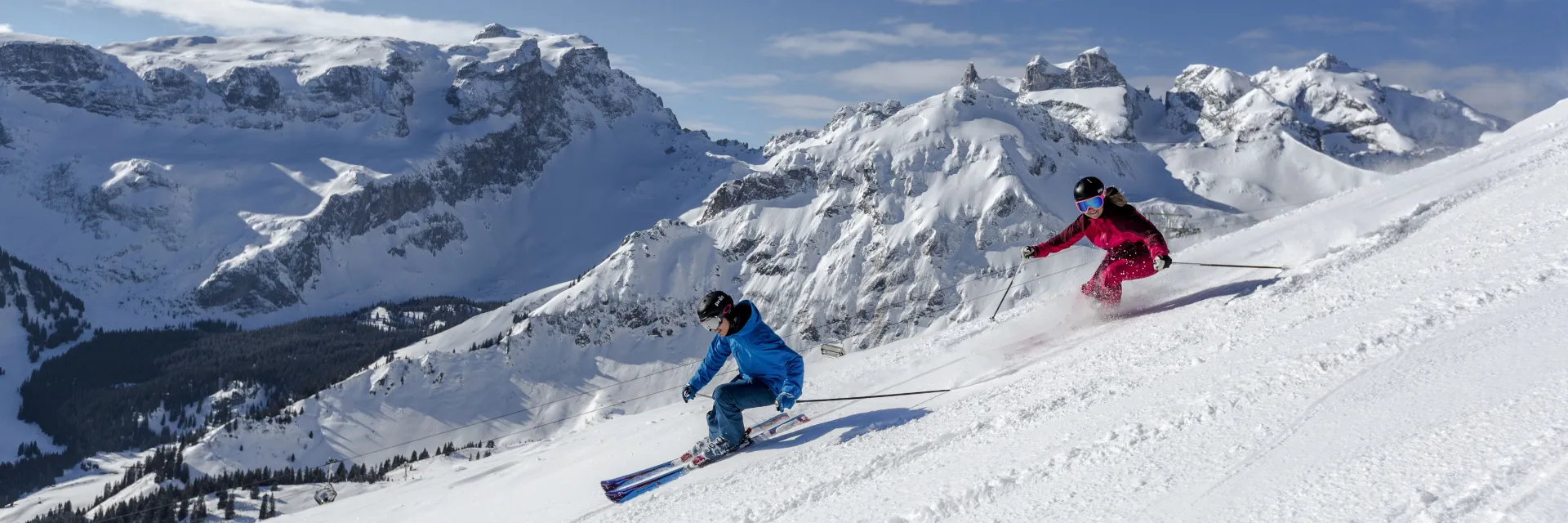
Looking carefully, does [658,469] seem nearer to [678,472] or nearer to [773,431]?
[678,472]

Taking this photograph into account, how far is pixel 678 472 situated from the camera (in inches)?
428

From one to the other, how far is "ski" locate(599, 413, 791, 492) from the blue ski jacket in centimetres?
69

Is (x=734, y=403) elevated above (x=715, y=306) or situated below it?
below

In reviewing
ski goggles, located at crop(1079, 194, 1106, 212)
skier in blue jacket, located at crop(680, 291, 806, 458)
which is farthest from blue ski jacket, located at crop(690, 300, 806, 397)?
ski goggles, located at crop(1079, 194, 1106, 212)

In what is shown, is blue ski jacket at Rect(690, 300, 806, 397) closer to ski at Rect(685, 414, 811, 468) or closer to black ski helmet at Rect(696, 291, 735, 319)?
black ski helmet at Rect(696, 291, 735, 319)

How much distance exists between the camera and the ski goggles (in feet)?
46.4

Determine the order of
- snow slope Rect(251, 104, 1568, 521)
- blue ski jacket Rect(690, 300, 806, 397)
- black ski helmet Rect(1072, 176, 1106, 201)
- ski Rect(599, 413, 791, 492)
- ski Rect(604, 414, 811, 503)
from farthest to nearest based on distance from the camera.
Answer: black ski helmet Rect(1072, 176, 1106, 201), blue ski jacket Rect(690, 300, 806, 397), ski Rect(599, 413, 791, 492), ski Rect(604, 414, 811, 503), snow slope Rect(251, 104, 1568, 521)

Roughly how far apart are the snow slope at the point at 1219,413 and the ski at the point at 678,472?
26 cm

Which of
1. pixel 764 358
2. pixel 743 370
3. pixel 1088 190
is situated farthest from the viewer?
pixel 1088 190

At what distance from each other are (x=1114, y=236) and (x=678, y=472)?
8.24m

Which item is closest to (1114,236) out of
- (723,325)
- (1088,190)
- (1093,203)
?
(1093,203)

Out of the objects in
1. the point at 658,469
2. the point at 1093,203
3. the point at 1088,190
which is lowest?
the point at 658,469

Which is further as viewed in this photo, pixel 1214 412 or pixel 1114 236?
pixel 1114 236

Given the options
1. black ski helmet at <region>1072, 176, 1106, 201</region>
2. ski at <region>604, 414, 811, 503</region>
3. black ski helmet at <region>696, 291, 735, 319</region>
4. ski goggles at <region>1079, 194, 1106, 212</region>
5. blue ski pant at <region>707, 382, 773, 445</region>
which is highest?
black ski helmet at <region>1072, 176, 1106, 201</region>
